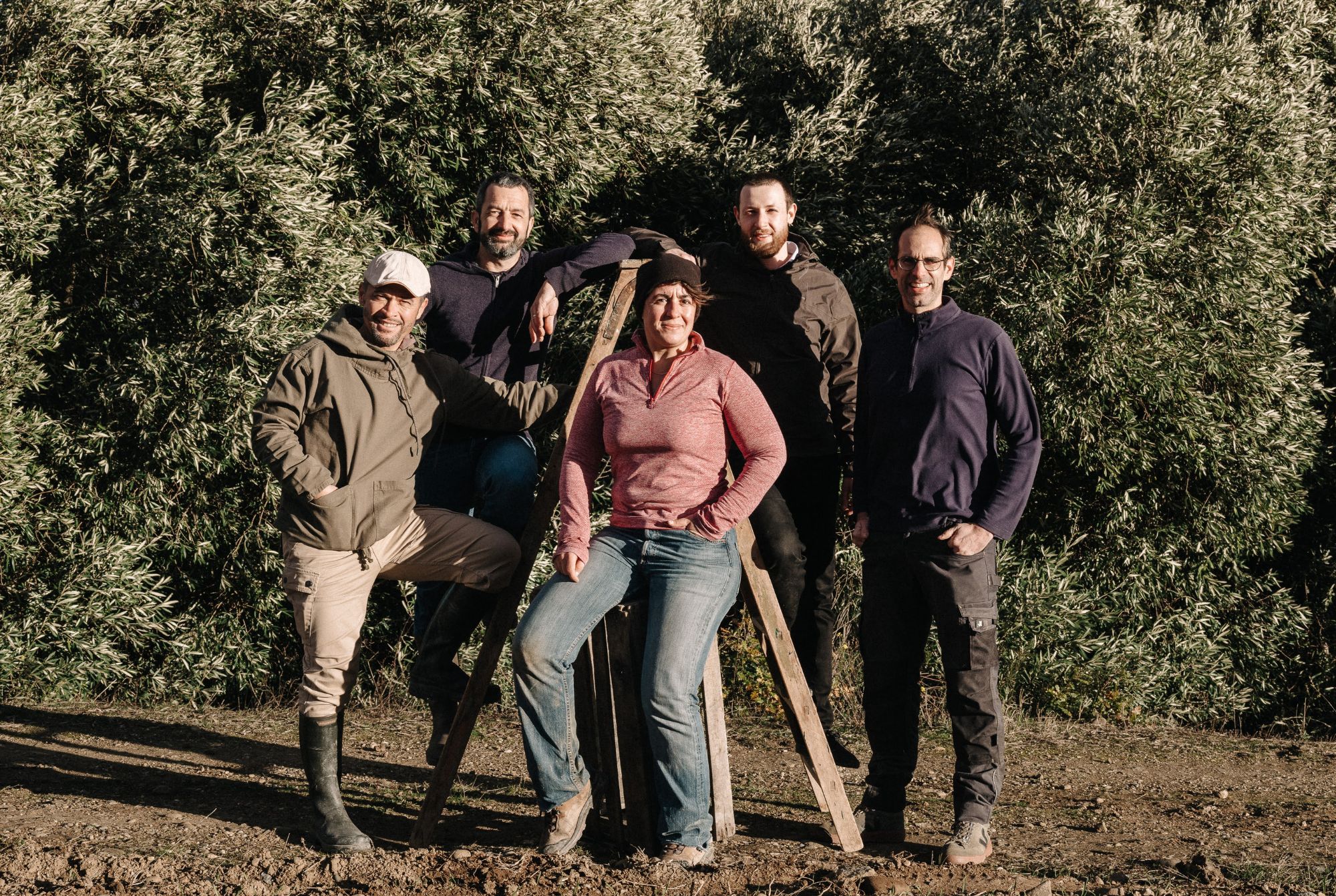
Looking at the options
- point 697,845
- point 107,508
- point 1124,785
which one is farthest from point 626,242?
point 107,508

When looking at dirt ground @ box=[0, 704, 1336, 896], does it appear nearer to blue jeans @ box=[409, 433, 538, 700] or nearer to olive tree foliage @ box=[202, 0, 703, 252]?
blue jeans @ box=[409, 433, 538, 700]

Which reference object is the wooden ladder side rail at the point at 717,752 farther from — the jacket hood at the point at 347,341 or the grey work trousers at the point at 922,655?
the jacket hood at the point at 347,341

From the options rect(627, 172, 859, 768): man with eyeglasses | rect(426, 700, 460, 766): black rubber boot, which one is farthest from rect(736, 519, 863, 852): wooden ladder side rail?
rect(426, 700, 460, 766): black rubber boot

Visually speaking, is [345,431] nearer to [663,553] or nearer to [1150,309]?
[663,553]

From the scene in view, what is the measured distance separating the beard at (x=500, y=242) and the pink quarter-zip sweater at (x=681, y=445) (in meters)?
0.92

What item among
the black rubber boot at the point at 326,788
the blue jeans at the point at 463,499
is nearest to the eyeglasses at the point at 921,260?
the blue jeans at the point at 463,499

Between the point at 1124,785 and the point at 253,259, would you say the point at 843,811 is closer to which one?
the point at 1124,785

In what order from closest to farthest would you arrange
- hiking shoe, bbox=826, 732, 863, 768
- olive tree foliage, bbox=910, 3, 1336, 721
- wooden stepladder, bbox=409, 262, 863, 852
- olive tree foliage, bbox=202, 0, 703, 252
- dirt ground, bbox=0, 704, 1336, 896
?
dirt ground, bbox=0, 704, 1336, 896 → wooden stepladder, bbox=409, 262, 863, 852 → hiking shoe, bbox=826, 732, 863, 768 → olive tree foliage, bbox=910, 3, 1336, 721 → olive tree foliage, bbox=202, 0, 703, 252

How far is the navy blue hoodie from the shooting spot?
423 cm

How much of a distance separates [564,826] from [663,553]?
107 centimetres

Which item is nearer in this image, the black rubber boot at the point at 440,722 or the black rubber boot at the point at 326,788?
the black rubber boot at the point at 326,788

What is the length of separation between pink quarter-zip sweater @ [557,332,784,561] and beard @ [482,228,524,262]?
3.01 feet

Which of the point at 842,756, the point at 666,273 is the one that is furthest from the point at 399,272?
the point at 842,756

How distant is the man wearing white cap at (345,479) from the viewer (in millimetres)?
4258
